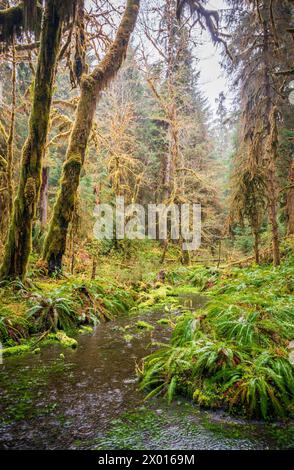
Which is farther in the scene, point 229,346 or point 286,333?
point 286,333

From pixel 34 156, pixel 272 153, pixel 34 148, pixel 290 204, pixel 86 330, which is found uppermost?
pixel 272 153

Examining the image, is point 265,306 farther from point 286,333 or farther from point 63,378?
point 63,378

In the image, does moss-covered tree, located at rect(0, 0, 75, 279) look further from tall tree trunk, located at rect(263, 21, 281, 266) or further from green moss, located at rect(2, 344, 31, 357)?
tall tree trunk, located at rect(263, 21, 281, 266)

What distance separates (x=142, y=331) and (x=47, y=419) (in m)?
3.19

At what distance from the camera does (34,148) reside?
726cm

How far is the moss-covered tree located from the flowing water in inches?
119

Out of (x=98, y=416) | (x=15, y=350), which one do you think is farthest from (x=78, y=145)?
(x=98, y=416)

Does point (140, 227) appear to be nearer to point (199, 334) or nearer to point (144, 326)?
point (144, 326)

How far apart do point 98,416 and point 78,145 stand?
7.66 meters

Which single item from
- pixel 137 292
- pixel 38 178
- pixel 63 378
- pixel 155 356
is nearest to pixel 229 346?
pixel 155 356

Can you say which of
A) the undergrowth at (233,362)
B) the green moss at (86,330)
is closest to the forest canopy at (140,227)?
the undergrowth at (233,362)

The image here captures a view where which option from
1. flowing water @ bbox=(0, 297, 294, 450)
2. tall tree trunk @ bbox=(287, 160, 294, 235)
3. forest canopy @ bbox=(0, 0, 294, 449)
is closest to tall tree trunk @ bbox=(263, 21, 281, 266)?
forest canopy @ bbox=(0, 0, 294, 449)

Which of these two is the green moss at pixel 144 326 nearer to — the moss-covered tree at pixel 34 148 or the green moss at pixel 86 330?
the green moss at pixel 86 330

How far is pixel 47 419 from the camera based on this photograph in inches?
115
